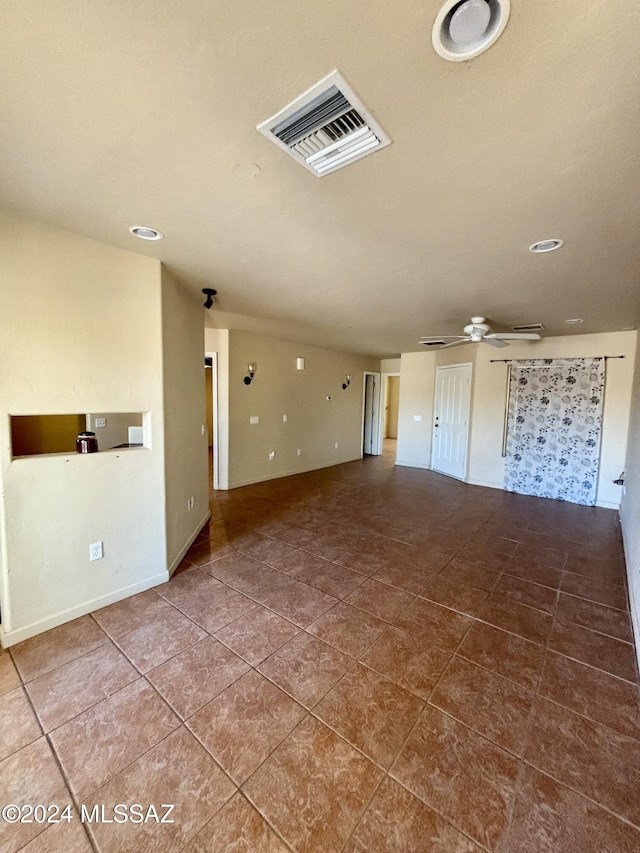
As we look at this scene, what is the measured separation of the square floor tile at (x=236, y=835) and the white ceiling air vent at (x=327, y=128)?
2433 mm

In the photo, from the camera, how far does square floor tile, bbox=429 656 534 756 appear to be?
1516mm

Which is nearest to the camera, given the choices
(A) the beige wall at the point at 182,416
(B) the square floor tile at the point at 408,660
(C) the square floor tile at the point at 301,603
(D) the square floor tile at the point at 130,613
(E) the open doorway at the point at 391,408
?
(B) the square floor tile at the point at 408,660

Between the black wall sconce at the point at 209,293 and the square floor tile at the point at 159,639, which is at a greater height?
the black wall sconce at the point at 209,293

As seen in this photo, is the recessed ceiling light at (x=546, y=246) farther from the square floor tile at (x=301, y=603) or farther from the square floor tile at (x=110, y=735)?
the square floor tile at (x=110, y=735)

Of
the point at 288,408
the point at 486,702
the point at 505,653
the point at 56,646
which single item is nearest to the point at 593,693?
the point at 505,653

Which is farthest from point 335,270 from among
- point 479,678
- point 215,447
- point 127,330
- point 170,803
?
point 215,447

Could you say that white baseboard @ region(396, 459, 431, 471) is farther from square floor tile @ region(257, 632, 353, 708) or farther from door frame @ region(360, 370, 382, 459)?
square floor tile @ region(257, 632, 353, 708)

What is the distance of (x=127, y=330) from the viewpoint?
7.64 ft

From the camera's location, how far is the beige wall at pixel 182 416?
264cm

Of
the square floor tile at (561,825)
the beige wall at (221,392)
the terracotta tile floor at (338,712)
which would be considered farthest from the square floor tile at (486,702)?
the beige wall at (221,392)

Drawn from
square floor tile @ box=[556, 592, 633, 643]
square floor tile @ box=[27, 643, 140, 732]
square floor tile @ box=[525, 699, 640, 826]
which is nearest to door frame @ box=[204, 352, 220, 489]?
square floor tile @ box=[27, 643, 140, 732]

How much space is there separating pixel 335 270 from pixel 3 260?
6.64ft

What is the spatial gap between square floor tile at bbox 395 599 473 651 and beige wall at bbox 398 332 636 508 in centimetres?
386

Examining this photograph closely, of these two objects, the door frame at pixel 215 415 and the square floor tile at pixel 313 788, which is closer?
the square floor tile at pixel 313 788
